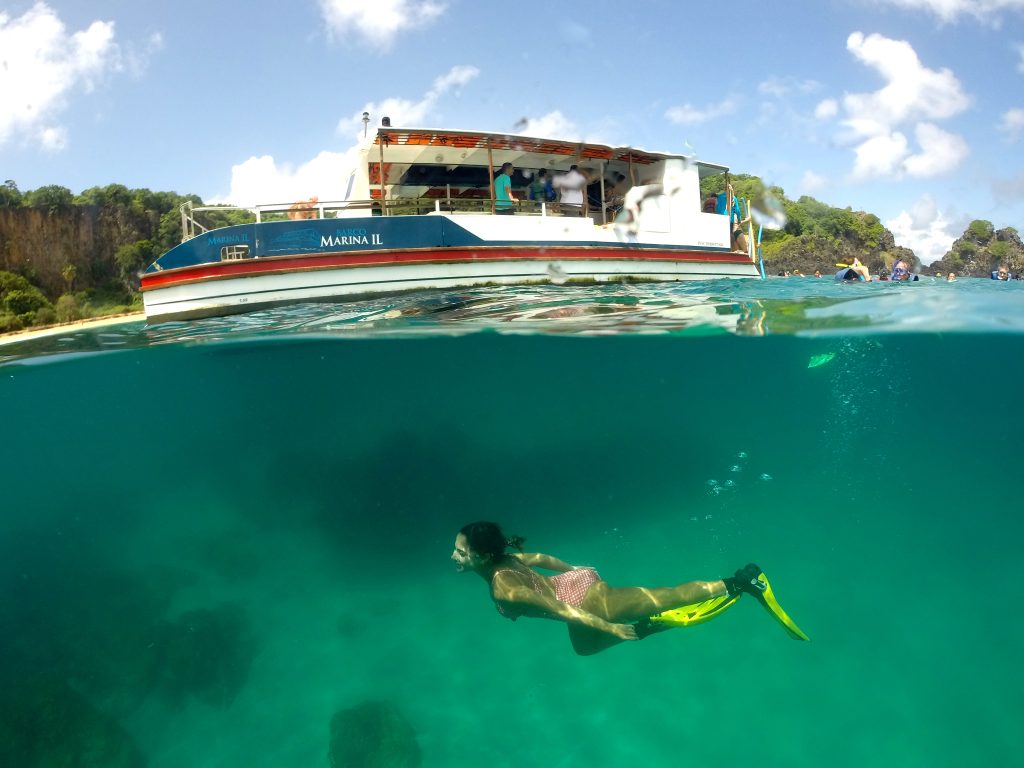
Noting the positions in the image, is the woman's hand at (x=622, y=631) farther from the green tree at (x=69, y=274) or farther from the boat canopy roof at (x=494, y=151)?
the green tree at (x=69, y=274)

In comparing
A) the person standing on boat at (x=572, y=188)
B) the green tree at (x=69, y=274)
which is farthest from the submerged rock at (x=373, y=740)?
the green tree at (x=69, y=274)

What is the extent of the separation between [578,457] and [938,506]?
525 inches

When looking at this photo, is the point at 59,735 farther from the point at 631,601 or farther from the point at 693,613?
the point at 693,613

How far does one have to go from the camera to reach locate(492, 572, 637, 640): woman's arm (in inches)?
254

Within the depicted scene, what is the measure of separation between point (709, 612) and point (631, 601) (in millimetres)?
1196

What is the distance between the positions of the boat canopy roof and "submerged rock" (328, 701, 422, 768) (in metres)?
9.18

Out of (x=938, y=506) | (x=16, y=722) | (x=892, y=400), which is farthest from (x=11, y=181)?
(x=938, y=506)

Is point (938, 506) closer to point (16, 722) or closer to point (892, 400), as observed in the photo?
point (892, 400)

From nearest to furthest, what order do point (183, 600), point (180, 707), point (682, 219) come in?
point (180, 707) → point (183, 600) → point (682, 219)

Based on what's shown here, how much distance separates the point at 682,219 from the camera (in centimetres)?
1351

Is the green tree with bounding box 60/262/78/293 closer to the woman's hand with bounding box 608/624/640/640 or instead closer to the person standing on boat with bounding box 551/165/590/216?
the person standing on boat with bounding box 551/165/590/216

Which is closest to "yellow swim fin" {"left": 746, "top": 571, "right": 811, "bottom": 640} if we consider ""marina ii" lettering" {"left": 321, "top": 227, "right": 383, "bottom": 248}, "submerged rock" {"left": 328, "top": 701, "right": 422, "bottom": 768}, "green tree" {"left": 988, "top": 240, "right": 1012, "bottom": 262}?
"submerged rock" {"left": 328, "top": 701, "right": 422, "bottom": 768}

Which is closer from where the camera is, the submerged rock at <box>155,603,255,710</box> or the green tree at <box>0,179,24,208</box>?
the submerged rock at <box>155,603,255,710</box>

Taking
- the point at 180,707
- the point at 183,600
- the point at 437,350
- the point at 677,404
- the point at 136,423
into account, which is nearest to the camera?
the point at 180,707
